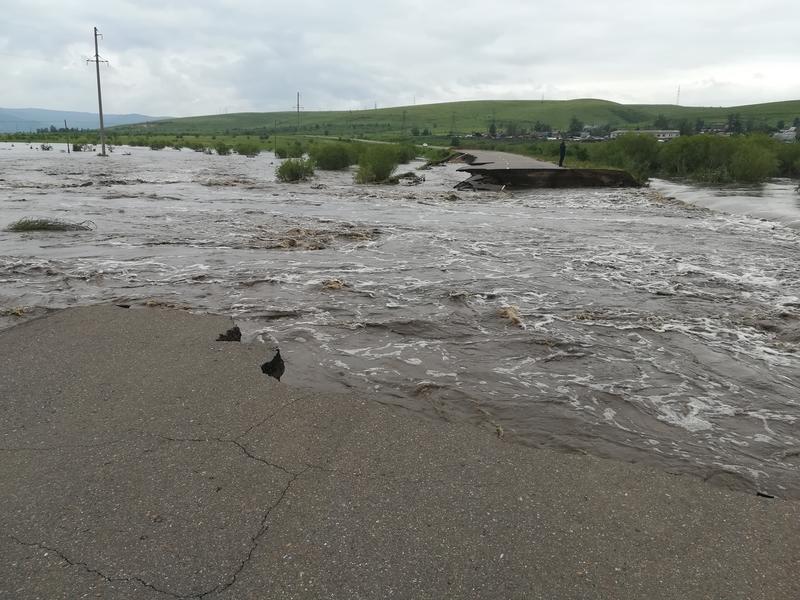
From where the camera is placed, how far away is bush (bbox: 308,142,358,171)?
47.3 metres

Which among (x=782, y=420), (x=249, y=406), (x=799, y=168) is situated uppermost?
(x=799, y=168)

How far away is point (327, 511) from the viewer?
11.0 feet

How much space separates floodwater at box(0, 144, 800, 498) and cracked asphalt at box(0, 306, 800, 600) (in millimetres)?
827

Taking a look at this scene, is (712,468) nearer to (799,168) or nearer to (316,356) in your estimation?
(316,356)

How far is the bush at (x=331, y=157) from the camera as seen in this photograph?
155 ft

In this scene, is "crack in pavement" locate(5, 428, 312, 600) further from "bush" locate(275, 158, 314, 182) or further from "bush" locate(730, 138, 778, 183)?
"bush" locate(730, 138, 778, 183)

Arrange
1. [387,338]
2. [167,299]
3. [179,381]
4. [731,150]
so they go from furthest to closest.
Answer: [731,150] → [167,299] → [387,338] → [179,381]

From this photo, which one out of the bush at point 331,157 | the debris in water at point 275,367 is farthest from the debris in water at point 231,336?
the bush at point 331,157

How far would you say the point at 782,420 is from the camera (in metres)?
5.39

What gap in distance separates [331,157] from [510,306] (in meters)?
40.9

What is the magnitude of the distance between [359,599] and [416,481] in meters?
1.05

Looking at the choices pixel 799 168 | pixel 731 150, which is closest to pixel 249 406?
pixel 731 150

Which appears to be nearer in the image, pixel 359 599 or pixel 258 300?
pixel 359 599

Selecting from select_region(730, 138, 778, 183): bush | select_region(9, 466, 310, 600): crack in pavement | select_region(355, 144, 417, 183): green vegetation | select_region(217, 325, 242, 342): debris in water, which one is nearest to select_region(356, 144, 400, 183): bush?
select_region(355, 144, 417, 183): green vegetation
